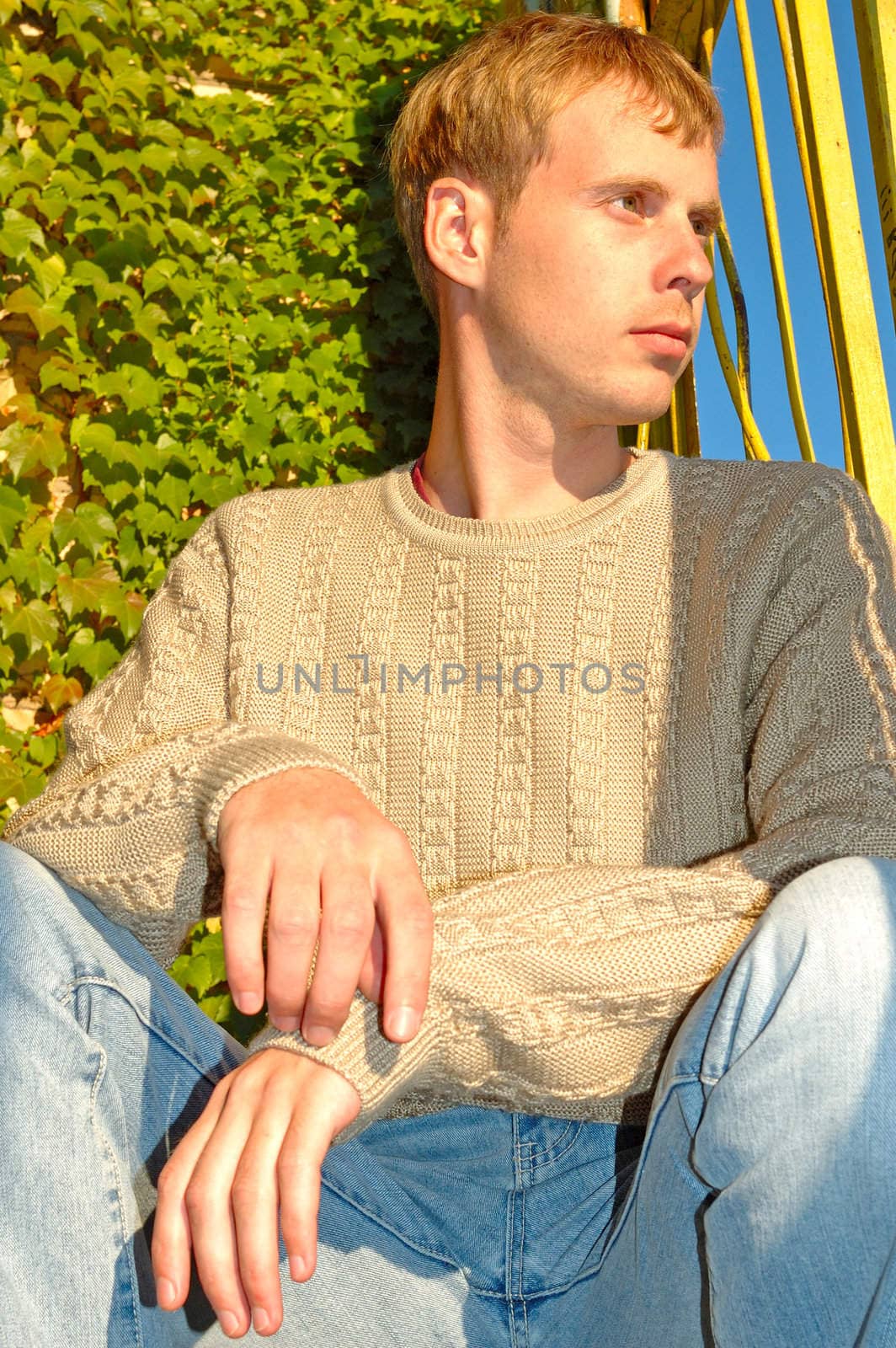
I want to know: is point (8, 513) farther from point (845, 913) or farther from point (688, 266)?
point (845, 913)

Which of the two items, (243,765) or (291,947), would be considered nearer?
(291,947)

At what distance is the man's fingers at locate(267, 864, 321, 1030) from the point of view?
793 millimetres

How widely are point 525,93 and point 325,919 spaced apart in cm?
106

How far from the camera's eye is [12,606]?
2693 millimetres

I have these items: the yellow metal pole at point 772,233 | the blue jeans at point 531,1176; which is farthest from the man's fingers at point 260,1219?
the yellow metal pole at point 772,233

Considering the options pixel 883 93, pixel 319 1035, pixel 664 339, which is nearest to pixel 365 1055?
pixel 319 1035

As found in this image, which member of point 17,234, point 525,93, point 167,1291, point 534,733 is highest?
point 17,234

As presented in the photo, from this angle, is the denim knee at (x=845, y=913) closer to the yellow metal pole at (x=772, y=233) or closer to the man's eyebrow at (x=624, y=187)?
the man's eyebrow at (x=624, y=187)

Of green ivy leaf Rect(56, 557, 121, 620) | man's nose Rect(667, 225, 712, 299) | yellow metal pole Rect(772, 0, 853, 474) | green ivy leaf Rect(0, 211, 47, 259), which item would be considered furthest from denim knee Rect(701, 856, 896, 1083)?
green ivy leaf Rect(0, 211, 47, 259)

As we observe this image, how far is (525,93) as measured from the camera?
1416 millimetres

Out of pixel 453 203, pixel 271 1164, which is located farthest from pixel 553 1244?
pixel 453 203

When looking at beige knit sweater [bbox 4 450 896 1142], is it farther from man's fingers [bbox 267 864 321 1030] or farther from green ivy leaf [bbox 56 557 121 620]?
green ivy leaf [bbox 56 557 121 620]

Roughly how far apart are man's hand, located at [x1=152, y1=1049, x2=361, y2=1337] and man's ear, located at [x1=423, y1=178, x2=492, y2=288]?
1.03m

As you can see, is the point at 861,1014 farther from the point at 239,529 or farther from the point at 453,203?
the point at 453,203
